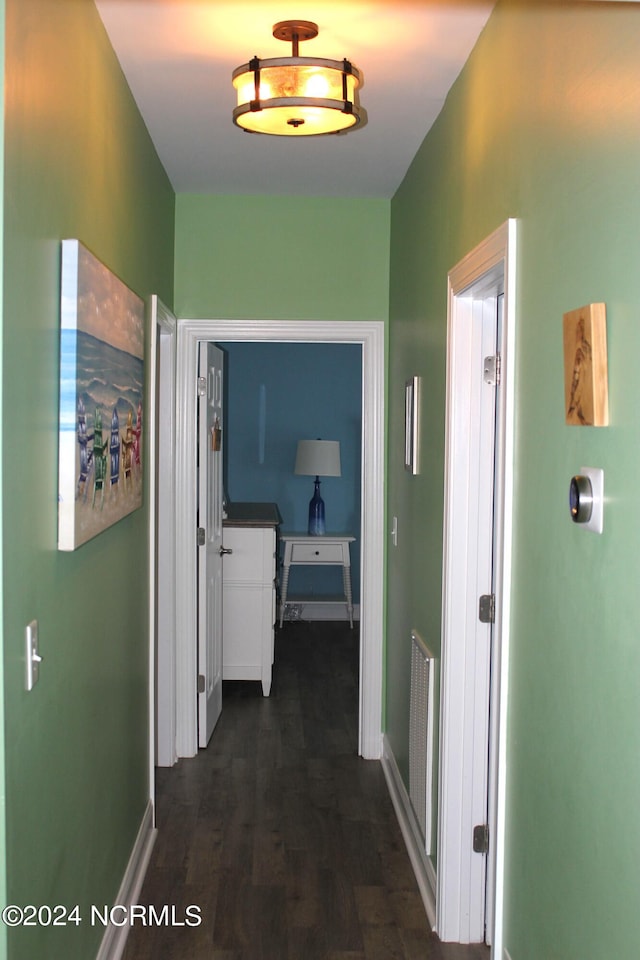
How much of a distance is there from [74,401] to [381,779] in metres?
2.85

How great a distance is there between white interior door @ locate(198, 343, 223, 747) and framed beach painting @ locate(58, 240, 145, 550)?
1.43 m

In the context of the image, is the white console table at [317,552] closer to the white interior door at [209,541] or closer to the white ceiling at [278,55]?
the white interior door at [209,541]

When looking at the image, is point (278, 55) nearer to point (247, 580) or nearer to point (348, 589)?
point (247, 580)

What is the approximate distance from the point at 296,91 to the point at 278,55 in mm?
433

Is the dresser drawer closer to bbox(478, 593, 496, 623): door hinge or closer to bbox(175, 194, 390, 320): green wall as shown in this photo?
bbox(175, 194, 390, 320): green wall

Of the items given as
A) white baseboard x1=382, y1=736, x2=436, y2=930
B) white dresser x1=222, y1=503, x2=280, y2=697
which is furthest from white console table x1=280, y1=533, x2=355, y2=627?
white baseboard x1=382, y1=736, x2=436, y2=930

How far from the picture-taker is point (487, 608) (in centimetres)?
286

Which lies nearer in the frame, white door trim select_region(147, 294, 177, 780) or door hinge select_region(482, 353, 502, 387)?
door hinge select_region(482, 353, 502, 387)

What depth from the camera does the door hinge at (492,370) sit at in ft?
9.14

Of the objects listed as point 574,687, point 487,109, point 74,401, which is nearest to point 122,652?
point 74,401

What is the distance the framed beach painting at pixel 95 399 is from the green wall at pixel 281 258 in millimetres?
1326

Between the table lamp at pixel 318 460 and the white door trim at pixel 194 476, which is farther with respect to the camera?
the table lamp at pixel 318 460

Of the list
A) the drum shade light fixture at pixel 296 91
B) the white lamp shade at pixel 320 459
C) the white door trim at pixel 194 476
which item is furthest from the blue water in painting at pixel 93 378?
the white lamp shade at pixel 320 459

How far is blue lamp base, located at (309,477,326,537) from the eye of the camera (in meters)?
7.16
